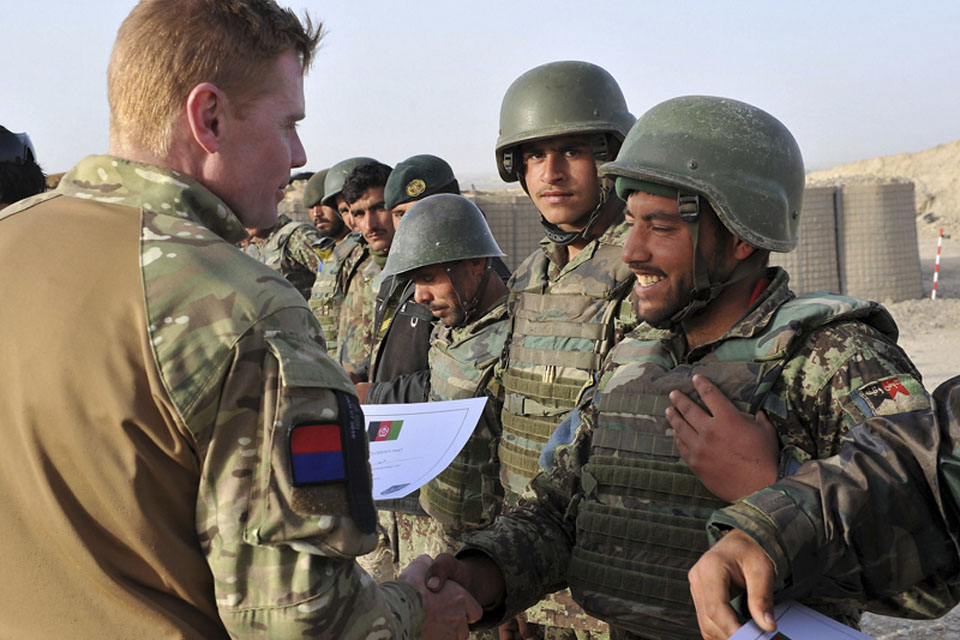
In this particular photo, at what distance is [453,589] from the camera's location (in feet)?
7.05

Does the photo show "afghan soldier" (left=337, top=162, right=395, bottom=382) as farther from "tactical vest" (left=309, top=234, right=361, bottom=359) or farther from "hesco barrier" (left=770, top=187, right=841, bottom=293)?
"hesco barrier" (left=770, top=187, right=841, bottom=293)

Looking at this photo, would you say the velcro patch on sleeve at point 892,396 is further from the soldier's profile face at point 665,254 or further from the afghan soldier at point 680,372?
the soldier's profile face at point 665,254

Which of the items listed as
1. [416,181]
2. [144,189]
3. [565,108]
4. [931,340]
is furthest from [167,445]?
[931,340]

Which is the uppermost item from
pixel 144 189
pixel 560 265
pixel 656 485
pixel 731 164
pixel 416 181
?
pixel 144 189

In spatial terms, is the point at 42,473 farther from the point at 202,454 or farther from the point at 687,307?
the point at 687,307

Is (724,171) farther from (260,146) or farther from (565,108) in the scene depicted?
(565,108)

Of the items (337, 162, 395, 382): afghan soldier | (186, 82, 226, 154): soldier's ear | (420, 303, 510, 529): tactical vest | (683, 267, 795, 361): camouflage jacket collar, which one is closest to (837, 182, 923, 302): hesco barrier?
(337, 162, 395, 382): afghan soldier

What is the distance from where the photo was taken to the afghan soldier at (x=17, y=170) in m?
3.92

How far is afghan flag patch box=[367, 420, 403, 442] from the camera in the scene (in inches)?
111

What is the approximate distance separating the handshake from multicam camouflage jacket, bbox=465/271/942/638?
42 millimetres

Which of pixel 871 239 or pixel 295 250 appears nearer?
pixel 295 250

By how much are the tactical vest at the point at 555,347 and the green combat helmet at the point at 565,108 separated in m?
0.29

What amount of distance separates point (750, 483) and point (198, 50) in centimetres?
150

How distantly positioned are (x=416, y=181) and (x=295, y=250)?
3.09 meters
